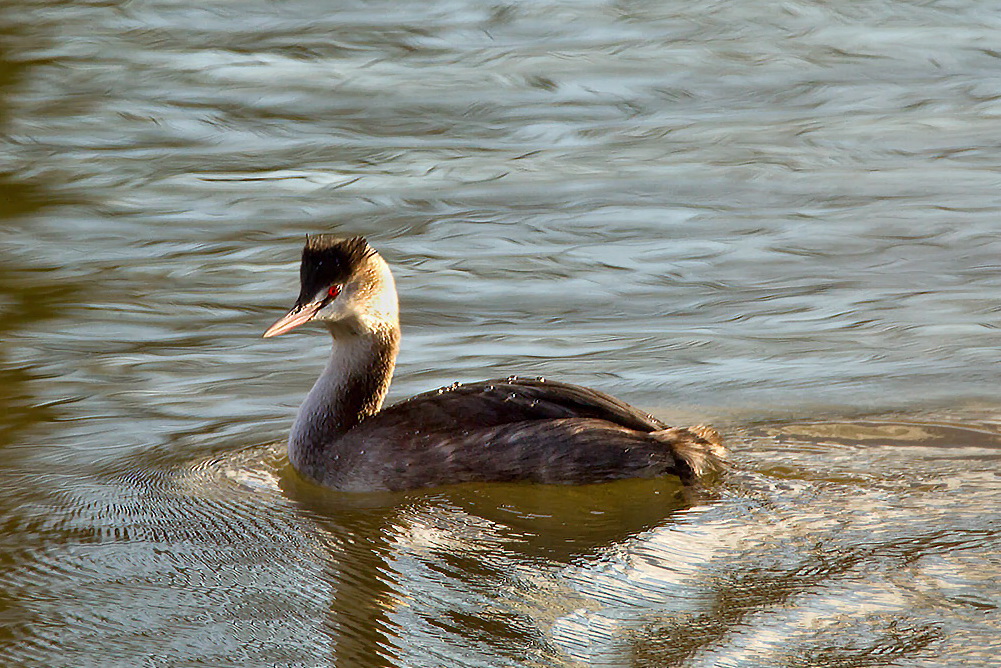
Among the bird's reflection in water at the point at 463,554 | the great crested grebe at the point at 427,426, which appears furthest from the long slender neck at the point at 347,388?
the bird's reflection in water at the point at 463,554

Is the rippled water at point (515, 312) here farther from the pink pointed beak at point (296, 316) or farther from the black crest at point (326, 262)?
the black crest at point (326, 262)

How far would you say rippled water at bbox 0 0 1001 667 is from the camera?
16.9 ft

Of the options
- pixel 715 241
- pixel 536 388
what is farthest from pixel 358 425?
pixel 715 241

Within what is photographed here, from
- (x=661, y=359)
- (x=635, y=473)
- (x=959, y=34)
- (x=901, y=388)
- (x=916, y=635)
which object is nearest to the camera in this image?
(x=916, y=635)

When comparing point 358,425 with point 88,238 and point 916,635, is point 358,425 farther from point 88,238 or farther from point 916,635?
point 88,238

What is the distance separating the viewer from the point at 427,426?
20.9ft

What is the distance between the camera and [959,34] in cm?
1275

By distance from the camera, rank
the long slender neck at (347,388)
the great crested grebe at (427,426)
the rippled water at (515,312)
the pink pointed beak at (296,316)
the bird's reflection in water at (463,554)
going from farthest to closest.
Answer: the long slender neck at (347,388) < the pink pointed beak at (296,316) < the great crested grebe at (427,426) < the rippled water at (515,312) < the bird's reflection in water at (463,554)

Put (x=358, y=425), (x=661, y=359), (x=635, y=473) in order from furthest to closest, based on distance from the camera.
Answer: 1. (x=661, y=359)
2. (x=358, y=425)
3. (x=635, y=473)

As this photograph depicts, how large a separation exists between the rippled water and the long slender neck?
0.22 metres

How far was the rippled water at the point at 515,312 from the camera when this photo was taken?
5.14m

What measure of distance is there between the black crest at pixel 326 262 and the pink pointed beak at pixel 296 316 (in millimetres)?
31

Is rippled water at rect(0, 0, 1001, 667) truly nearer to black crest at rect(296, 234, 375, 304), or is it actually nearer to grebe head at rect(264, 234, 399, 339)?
grebe head at rect(264, 234, 399, 339)

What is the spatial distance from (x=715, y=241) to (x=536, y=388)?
3168 millimetres
